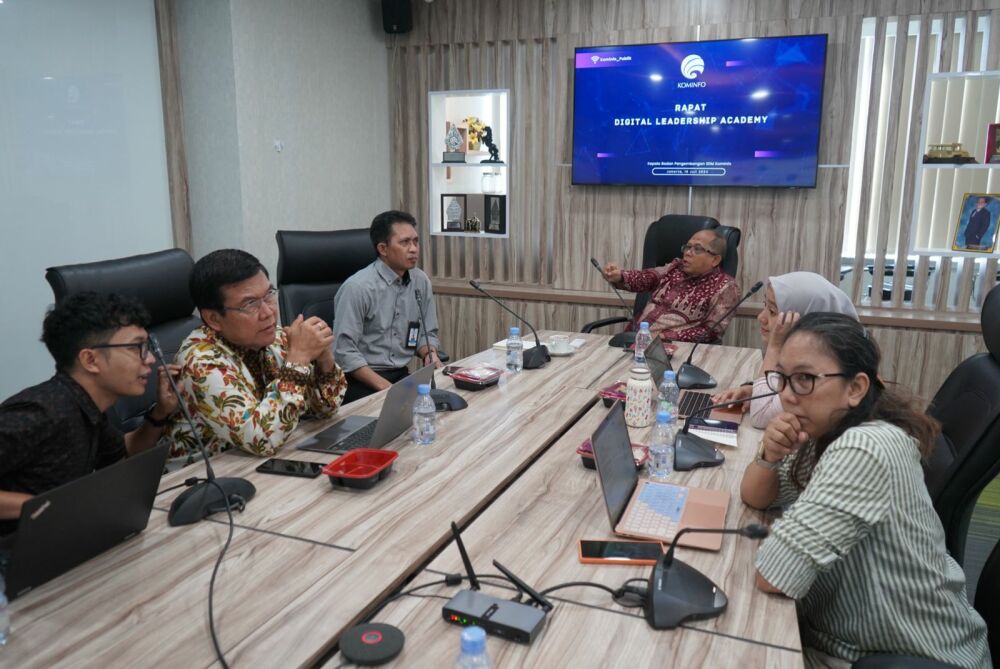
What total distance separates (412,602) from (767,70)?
3.84m

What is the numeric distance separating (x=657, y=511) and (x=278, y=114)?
350cm

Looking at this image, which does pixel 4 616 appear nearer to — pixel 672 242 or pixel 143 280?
pixel 143 280

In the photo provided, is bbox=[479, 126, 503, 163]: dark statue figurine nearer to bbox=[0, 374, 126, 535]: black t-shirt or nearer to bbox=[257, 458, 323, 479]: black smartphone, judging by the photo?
bbox=[257, 458, 323, 479]: black smartphone

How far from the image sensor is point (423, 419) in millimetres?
2156

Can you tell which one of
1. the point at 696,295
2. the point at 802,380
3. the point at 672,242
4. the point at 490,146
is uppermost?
the point at 490,146

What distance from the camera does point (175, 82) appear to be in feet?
13.0

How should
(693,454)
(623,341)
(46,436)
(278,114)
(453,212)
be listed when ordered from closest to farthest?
(46,436), (693,454), (623,341), (278,114), (453,212)

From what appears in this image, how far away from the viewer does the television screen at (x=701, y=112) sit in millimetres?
4156

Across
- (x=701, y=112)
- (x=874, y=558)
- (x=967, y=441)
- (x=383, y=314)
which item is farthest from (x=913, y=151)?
(x=874, y=558)

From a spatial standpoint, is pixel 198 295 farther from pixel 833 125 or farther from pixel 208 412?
pixel 833 125

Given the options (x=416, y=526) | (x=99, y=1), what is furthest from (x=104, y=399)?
(x=99, y=1)

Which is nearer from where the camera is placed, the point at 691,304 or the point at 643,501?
the point at 643,501

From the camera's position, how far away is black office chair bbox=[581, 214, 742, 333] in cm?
385

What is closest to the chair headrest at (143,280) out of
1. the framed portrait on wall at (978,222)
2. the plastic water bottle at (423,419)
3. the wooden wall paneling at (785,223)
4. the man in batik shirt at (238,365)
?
the man in batik shirt at (238,365)
